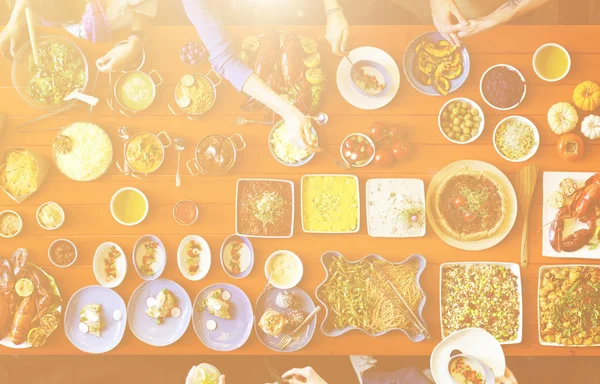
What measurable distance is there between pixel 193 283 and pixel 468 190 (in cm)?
179

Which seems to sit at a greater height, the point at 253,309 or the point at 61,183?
the point at 61,183

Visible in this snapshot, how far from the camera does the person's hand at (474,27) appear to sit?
271cm

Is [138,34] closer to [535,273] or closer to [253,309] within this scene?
[253,309]

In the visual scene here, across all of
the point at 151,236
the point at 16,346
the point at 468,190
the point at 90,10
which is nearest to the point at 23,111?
the point at 90,10

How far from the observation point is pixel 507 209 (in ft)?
8.76

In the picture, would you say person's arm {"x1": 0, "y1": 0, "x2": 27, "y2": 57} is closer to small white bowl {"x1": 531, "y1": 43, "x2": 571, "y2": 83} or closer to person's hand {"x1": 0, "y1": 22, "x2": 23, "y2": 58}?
person's hand {"x1": 0, "y1": 22, "x2": 23, "y2": 58}

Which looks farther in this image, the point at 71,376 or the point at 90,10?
the point at 71,376

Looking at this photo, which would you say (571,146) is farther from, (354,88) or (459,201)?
(354,88)

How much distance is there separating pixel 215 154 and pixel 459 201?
1504 millimetres

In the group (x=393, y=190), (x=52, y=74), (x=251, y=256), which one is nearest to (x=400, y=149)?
(x=393, y=190)

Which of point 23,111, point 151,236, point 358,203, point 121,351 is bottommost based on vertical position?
point 121,351

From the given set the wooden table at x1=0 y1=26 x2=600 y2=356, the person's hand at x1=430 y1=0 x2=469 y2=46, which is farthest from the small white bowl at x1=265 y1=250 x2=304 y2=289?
the person's hand at x1=430 y1=0 x2=469 y2=46

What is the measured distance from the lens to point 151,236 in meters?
2.69

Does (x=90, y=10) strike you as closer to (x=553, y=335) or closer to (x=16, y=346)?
(x=16, y=346)
